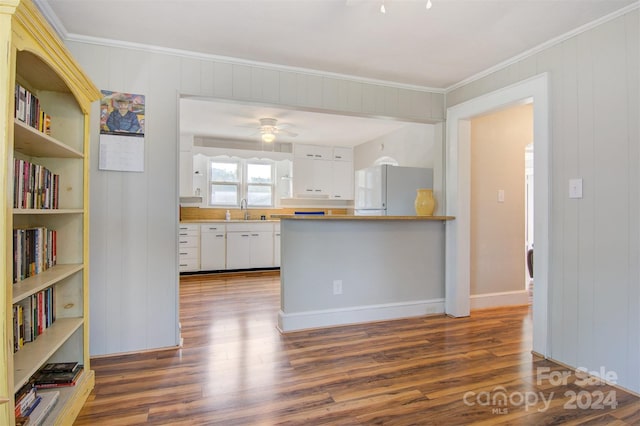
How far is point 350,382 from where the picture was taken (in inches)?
83.2

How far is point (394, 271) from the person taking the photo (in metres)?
3.38

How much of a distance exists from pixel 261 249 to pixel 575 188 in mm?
4635

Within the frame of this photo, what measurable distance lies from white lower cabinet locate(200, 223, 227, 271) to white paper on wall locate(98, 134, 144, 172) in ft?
10.7

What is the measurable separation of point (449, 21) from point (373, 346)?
2.30m

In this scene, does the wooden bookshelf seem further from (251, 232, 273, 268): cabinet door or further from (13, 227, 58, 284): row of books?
(251, 232, 273, 268): cabinet door

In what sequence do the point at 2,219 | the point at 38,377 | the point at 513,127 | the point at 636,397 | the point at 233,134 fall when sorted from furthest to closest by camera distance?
1. the point at 233,134
2. the point at 513,127
3. the point at 636,397
4. the point at 38,377
5. the point at 2,219

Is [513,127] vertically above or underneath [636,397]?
above

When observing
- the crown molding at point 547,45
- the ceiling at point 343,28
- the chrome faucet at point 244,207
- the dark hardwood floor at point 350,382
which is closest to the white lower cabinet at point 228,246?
the chrome faucet at point 244,207

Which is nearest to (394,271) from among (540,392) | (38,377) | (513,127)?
(540,392)

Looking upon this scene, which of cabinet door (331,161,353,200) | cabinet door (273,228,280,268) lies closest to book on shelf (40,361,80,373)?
cabinet door (273,228,280,268)

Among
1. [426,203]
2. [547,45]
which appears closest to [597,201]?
[547,45]

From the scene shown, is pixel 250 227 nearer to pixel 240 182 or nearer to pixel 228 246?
pixel 228 246

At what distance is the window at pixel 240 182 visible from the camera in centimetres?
624

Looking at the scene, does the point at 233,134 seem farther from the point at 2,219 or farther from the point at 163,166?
the point at 2,219
